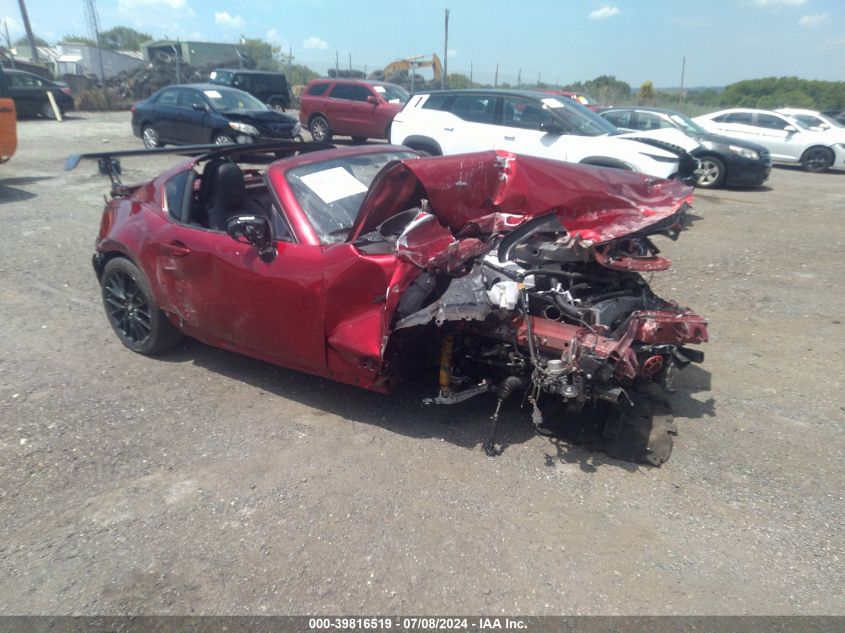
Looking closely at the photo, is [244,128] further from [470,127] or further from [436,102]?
[470,127]

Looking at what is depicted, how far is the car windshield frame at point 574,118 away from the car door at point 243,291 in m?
6.79

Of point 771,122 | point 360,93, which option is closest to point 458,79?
point 360,93

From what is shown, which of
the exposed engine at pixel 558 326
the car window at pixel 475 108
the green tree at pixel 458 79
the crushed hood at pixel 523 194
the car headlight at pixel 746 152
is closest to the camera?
the exposed engine at pixel 558 326

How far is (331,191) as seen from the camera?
423 cm

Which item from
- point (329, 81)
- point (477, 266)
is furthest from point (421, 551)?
point (329, 81)

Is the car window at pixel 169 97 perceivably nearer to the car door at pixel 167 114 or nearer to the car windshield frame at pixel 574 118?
the car door at pixel 167 114

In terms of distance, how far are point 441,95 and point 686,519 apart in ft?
30.8

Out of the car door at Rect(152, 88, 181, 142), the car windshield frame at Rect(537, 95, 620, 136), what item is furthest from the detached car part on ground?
→ the car door at Rect(152, 88, 181, 142)

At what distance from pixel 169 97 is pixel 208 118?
1.85 m

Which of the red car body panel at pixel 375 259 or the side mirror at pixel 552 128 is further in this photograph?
the side mirror at pixel 552 128

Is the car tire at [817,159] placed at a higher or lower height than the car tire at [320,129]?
lower

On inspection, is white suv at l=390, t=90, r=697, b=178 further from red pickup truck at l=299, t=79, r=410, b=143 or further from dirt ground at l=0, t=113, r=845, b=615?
red pickup truck at l=299, t=79, r=410, b=143

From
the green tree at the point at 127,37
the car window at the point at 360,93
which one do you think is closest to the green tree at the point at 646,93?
the car window at the point at 360,93

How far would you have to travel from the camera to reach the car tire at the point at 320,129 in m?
17.6
